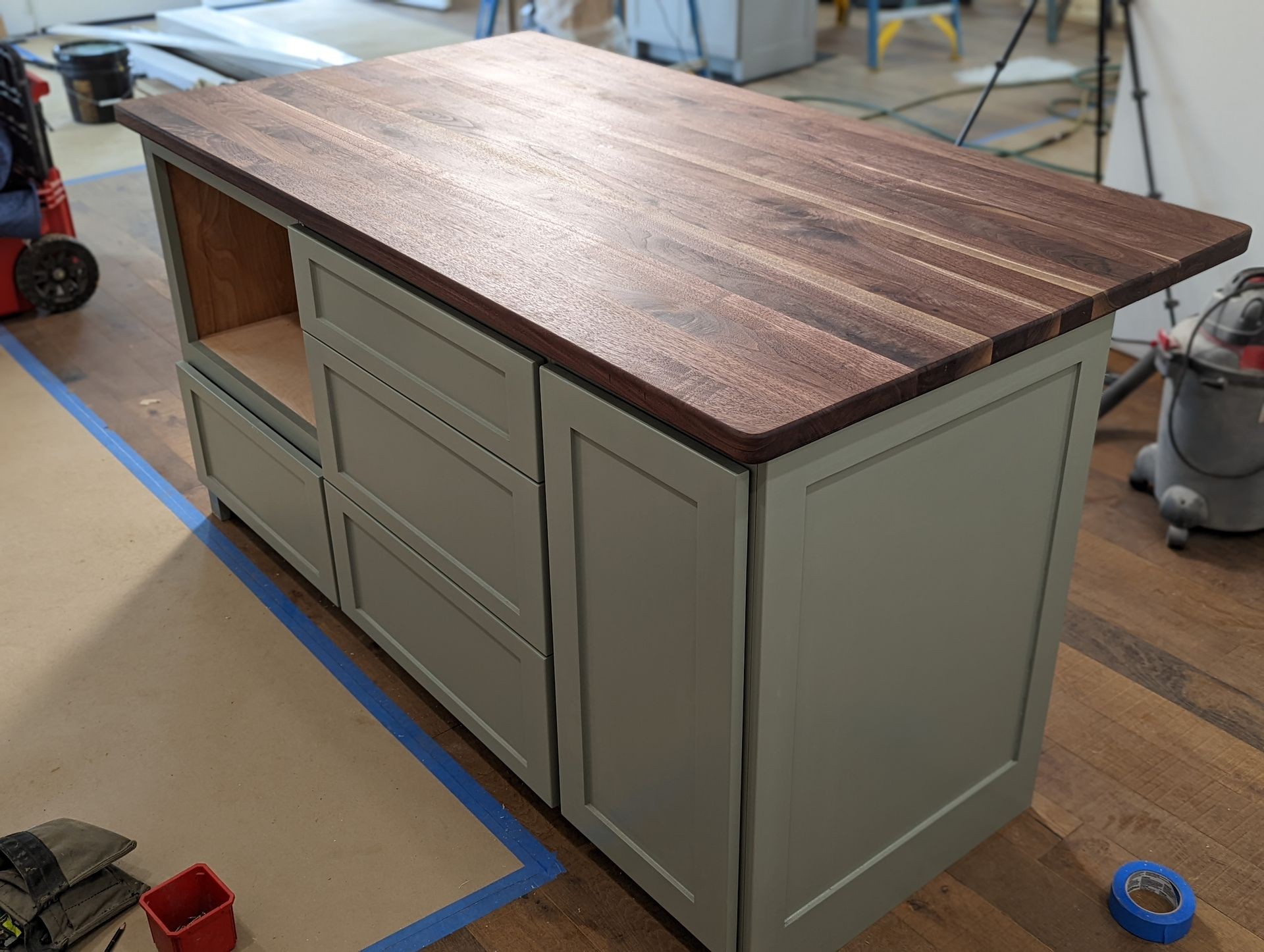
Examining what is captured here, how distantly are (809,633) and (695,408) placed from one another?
0.34 metres

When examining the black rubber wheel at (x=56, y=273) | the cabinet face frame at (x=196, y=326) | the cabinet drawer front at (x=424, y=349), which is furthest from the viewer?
the black rubber wheel at (x=56, y=273)

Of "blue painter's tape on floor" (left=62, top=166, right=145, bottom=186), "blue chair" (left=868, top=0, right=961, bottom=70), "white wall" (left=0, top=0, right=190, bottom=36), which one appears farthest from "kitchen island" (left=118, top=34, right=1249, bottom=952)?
"white wall" (left=0, top=0, right=190, bottom=36)

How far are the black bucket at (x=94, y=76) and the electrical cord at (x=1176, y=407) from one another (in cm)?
463

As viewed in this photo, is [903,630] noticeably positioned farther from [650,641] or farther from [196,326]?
[196,326]

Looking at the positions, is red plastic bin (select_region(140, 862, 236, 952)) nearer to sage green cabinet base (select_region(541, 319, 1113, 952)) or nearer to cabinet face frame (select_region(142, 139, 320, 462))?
sage green cabinet base (select_region(541, 319, 1113, 952))

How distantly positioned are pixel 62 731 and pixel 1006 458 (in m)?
1.65

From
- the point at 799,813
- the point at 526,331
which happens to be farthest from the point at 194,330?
the point at 799,813

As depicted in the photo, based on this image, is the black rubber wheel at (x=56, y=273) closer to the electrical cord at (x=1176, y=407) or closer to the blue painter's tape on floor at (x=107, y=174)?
the blue painter's tape on floor at (x=107, y=174)

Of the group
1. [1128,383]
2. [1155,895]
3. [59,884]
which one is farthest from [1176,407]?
[59,884]

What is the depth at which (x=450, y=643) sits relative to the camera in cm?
200

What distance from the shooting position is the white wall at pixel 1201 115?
2.93 meters

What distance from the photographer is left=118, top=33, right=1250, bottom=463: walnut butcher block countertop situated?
4.38 feet

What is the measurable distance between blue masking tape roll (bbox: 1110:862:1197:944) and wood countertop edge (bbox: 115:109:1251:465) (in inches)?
33.3

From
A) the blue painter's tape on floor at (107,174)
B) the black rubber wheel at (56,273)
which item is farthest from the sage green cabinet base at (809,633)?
the blue painter's tape on floor at (107,174)
